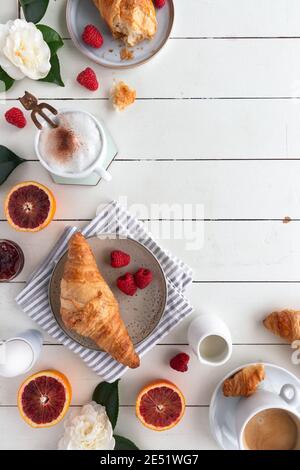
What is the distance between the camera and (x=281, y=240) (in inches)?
51.1

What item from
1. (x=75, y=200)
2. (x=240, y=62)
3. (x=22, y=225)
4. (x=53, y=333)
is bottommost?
(x=53, y=333)

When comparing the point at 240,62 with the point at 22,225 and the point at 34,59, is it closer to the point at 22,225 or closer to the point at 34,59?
the point at 34,59

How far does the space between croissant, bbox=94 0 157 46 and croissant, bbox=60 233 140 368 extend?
1.70 feet

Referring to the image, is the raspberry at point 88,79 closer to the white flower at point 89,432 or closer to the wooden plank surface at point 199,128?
the wooden plank surface at point 199,128

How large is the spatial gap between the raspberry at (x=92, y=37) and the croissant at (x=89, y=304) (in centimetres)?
50

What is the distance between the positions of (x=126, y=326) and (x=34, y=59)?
2.32ft

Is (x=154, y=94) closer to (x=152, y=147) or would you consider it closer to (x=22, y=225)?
(x=152, y=147)

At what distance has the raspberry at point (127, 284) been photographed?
1183mm

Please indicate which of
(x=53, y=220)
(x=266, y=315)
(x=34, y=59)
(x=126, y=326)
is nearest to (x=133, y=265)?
(x=126, y=326)

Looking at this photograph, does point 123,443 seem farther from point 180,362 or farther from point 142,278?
point 142,278

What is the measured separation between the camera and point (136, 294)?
1214 millimetres

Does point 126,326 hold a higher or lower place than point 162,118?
lower

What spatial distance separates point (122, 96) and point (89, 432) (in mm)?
863

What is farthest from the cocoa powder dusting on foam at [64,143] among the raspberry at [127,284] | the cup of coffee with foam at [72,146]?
the raspberry at [127,284]
